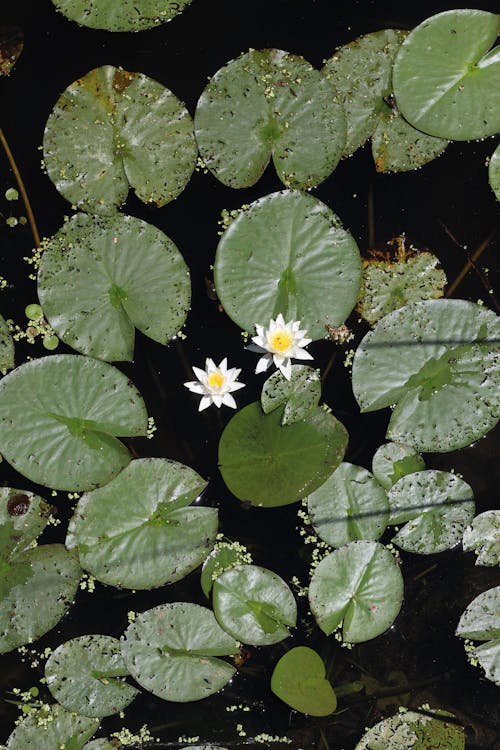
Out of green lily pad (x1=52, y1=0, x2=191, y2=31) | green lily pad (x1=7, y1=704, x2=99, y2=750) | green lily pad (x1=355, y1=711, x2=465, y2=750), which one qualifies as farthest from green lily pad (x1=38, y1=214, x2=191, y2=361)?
green lily pad (x1=355, y1=711, x2=465, y2=750)

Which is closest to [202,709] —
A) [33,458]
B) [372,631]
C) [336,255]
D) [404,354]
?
[372,631]

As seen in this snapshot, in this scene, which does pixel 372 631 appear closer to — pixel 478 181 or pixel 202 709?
pixel 202 709

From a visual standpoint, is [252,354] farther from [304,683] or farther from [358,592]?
[304,683]

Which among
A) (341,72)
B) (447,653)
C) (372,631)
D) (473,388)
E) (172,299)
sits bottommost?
(447,653)

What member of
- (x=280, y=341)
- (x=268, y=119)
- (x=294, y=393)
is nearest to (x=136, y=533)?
(x=294, y=393)

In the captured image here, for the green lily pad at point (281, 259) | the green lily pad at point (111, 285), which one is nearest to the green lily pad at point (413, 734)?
the green lily pad at point (281, 259)

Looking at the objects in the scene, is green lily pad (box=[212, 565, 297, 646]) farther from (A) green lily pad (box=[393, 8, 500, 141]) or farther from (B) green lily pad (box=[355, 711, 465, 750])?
(A) green lily pad (box=[393, 8, 500, 141])

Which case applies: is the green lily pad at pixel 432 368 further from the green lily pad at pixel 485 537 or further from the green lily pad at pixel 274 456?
the green lily pad at pixel 485 537
